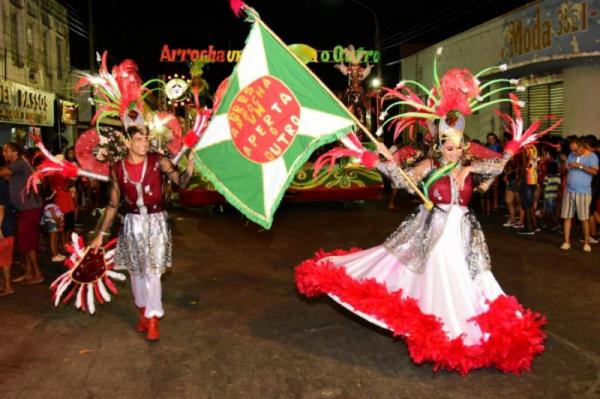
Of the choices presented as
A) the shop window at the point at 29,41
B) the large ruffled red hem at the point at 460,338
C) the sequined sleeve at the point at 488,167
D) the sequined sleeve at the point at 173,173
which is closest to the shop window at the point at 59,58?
the shop window at the point at 29,41

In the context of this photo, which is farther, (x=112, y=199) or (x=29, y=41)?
(x=29, y=41)

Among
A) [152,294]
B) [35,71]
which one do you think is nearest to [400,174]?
[152,294]

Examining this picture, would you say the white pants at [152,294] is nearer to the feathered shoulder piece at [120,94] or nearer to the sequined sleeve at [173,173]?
the sequined sleeve at [173,173]

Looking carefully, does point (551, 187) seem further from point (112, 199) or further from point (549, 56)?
point (112, 199)

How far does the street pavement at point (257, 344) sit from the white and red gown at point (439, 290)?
0.88ft

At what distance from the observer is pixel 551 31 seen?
13.4 meters

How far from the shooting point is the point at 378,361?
4.76 m

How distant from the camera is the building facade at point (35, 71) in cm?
1841

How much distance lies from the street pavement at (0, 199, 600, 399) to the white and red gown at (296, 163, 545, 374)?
0.88ft

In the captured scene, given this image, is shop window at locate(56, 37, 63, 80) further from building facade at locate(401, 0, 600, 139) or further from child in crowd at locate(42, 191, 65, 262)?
child in crowd at locate(42, 191, 65, 262)

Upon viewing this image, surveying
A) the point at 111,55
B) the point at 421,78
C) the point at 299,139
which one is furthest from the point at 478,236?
the point at 111,55

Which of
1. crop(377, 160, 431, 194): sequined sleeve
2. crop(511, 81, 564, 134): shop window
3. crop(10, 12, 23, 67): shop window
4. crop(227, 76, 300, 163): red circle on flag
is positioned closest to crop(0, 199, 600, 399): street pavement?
crop(377, 160, 431, 194): sequined sleeve

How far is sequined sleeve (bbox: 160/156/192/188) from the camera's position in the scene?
5.40 m

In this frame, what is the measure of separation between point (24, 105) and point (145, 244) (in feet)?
51.4
